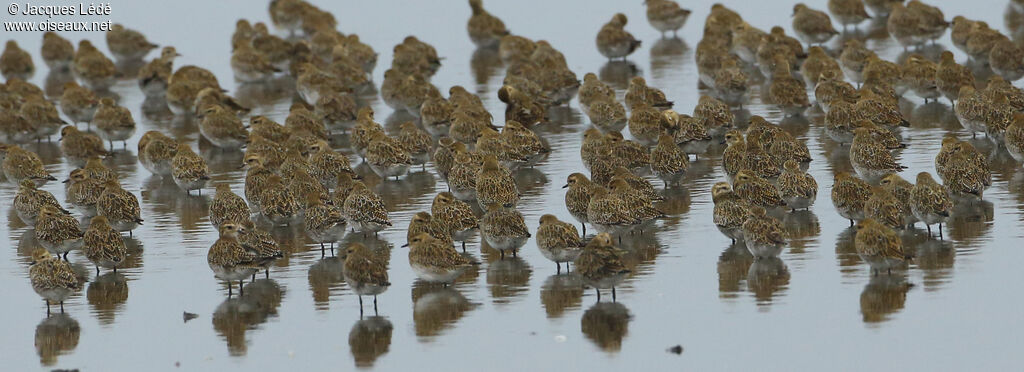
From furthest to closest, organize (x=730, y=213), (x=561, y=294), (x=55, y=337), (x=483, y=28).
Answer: (x=483, y=28), (x=730, y=213), (x=561, y=294), (x=55, y=337)

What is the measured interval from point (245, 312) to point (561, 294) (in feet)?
13.1

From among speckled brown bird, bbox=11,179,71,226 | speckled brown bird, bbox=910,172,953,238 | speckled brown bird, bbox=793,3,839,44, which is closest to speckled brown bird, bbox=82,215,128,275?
speckled brown bird, bbox=11,179,71,226

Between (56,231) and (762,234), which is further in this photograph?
(56,231)

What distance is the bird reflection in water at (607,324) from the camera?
58.4 ft

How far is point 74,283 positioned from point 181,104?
53.7 feet

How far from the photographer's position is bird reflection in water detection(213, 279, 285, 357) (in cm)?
1853

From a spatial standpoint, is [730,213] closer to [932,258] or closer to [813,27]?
[932,258]

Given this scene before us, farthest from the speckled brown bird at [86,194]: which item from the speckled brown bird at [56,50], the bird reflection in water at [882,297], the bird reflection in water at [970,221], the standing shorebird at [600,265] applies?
the speckled brown bird at [56,50]

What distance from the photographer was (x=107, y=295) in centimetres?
2075

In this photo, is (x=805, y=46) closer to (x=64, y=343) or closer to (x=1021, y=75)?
(x=1021, y=75)

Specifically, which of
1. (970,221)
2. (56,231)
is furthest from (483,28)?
(56,231)

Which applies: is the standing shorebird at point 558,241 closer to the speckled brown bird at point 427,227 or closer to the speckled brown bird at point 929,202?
the speckled brown bird at point 427,227

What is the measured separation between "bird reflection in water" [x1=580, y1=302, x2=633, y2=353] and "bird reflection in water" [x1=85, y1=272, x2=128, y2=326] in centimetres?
604

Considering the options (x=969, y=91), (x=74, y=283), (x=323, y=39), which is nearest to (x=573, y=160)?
(x=969, y=91)
